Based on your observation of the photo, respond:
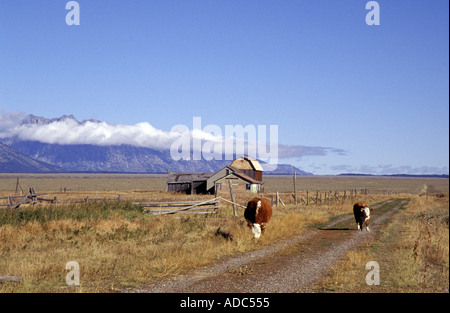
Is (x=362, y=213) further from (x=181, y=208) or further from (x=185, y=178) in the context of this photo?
(x=185, y=178)

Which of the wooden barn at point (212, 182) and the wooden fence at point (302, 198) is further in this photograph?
the wooden barn at point (212, 182)

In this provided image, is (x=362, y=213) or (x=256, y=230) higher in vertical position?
(x=362, y=213)

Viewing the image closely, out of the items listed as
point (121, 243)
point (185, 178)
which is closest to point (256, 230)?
point (121, 243)

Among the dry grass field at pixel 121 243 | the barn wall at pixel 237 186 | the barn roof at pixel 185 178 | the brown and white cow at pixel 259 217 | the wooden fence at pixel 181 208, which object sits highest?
the brown and white cow at pixel 259 217

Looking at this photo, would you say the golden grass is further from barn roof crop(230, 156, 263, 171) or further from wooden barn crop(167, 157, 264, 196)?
barn roof crop(230, 156, 263, 171)

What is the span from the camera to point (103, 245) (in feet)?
56.6

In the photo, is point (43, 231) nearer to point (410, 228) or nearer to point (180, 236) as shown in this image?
point (180, 236)

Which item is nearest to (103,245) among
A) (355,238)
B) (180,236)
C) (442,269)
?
(180,236)

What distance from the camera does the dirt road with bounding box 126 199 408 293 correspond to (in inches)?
420

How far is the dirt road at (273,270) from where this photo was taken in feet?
35.0

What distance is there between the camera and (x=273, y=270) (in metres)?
12.9

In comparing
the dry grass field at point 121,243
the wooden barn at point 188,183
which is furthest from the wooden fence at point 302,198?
the dry grass field at point 121,243

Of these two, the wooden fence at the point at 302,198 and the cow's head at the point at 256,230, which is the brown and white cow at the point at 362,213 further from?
the wooden fence at the point at 302,198

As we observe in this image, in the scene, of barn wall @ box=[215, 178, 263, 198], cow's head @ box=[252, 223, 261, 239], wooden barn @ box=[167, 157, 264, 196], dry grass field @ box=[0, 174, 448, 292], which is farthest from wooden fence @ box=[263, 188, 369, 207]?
cow's head @ box=[252, 223, 261, 239]
